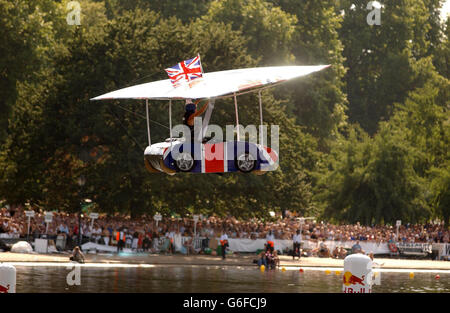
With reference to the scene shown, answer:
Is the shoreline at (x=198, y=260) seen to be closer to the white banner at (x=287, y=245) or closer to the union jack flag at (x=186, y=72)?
the white banner at (x=287, y=245)

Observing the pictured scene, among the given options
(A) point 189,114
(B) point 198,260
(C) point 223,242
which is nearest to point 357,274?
(A) point 189,114

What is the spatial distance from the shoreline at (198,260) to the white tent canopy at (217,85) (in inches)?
699

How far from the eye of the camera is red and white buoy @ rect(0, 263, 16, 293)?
23.3 metres

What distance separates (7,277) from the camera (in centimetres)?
2339

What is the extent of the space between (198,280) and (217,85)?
13263 mm

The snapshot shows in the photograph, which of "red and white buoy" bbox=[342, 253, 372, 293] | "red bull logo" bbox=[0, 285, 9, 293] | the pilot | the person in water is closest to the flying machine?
the pilot

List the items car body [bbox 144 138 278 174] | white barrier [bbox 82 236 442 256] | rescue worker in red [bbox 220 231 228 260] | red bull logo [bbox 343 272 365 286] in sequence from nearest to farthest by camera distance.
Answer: red bull logo [bbox 343 272 365 286] < car body [bbox 144 138 278 174] < rescue worker in red [bbox 220 231 228 260] < white barrier [bbox 82 236 442 256]

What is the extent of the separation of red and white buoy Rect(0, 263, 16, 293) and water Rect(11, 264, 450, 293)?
30.6 feet

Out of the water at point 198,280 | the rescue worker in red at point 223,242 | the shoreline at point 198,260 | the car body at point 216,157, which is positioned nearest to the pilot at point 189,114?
the car body at point 216,157

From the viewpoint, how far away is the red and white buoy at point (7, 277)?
2328 centimetres

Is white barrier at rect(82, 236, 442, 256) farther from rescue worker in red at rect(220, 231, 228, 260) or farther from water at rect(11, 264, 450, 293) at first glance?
water at rect(11, 264, 450, 293)

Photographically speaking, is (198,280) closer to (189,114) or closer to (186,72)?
(189,114)

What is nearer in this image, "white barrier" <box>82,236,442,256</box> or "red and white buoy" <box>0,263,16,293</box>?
Answer: "red and white buoy" <box>0,263,16,293</box>
